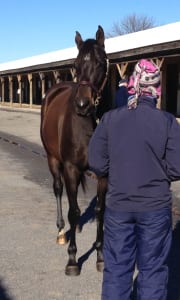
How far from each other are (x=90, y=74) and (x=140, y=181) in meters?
1.77

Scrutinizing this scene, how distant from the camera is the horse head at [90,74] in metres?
4.52

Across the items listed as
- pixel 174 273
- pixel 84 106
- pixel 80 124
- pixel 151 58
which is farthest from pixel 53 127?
pixel 151 58

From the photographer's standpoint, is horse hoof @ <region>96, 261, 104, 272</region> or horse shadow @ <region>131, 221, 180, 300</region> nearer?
horse shadow @ <region>131, 221, 180, 300</region>

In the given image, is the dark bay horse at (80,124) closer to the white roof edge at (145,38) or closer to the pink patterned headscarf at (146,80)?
the pink patterned headscarf at (146,80)

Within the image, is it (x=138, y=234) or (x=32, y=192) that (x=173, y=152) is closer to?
(x=138, y=234)

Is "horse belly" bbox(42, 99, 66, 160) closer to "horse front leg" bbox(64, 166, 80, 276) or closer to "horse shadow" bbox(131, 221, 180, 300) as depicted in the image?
"horse front leg" bbox(64, 166, 80, 276)

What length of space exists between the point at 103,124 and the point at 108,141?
0.12 metres

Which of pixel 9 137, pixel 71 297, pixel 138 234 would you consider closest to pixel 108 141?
pixel 138 234

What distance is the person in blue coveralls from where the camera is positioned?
3.12 m

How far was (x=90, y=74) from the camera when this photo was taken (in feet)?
15.3

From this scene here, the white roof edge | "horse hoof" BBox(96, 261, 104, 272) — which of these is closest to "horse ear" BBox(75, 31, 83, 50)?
"horse hoof" BBox(96, 261, 104, 272)

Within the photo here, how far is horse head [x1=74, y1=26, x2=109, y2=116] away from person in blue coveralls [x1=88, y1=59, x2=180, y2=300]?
124 centimetres

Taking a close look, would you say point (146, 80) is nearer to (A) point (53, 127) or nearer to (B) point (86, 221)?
(A) point (53, 127)

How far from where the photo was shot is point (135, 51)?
65.5 ft
